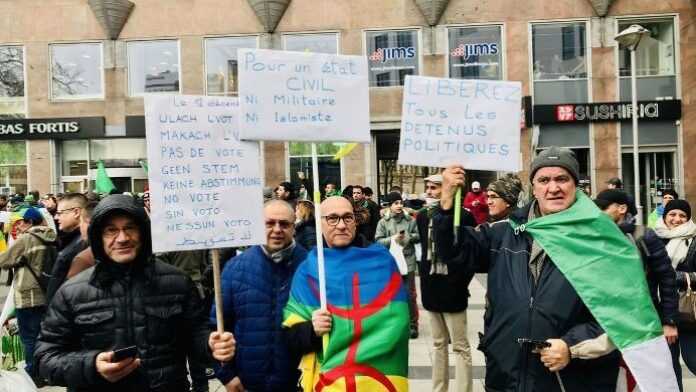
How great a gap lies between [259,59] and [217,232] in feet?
2.97

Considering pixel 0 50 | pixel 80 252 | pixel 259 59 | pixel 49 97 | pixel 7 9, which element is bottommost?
pixel 80 252

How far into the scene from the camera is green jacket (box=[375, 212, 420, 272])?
858 centimetres

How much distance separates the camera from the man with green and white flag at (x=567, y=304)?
9.93 feet

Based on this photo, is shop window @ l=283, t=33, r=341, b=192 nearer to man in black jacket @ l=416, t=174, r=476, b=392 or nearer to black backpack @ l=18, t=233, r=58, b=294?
black backpack @ l=18, t=233, r=58, b=294

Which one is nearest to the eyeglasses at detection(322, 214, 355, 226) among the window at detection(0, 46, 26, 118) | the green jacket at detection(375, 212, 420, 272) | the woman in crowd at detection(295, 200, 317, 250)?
the woman in crowd at detection(295, 200, 317, 250)

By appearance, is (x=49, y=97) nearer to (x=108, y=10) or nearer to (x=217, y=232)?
(x=108, y=10)

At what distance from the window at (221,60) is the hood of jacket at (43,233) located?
49.8 ft

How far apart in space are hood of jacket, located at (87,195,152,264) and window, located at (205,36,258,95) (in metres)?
19.3

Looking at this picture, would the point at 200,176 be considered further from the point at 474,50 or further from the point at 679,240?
the point at 474,50

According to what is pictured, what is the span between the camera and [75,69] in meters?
22.4

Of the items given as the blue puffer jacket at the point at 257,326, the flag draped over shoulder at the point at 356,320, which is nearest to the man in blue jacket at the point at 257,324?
the blue puffer jacket at the point at 257,326

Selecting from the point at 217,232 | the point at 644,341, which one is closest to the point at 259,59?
the point at 217,232

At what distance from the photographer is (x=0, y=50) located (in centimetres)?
2225

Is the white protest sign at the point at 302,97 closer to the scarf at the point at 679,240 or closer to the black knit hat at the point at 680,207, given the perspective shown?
the scarf at the point at 679,240
